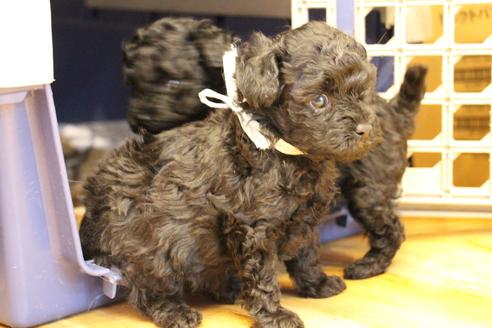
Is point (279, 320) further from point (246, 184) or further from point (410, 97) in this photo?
point (410, 97)

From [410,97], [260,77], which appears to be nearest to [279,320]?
[260,77]

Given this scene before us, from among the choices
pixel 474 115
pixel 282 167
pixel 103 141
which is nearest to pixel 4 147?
pixel 282 167

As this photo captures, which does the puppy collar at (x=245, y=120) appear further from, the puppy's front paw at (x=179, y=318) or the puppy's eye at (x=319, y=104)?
the puppy's front paw at (x=179, y=318)

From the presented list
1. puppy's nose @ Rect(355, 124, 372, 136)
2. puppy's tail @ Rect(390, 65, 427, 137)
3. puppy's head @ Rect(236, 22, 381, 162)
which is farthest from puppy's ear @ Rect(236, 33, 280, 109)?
puppy's tail @ Rect(390, 65, 427, 137)

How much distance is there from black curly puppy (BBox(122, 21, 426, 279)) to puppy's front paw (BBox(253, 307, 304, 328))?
1.24ft

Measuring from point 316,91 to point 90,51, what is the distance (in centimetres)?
155

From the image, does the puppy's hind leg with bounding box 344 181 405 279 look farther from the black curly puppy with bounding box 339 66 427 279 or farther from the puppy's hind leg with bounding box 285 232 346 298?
the puppy's hind leg with bounding box 285 232 346 298

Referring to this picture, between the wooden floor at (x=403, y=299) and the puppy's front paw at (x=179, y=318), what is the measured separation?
3 centimetres

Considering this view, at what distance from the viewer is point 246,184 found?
1.28 m

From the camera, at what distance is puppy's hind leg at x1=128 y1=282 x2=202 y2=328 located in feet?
4.47

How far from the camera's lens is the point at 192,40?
147cm

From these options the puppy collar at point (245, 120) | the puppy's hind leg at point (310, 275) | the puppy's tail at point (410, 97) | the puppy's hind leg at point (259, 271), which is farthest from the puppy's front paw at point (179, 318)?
the puppy's tail at point (410, 97)

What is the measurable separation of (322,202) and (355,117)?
0.20m

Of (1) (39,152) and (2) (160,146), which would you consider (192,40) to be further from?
(1) (39,152)
